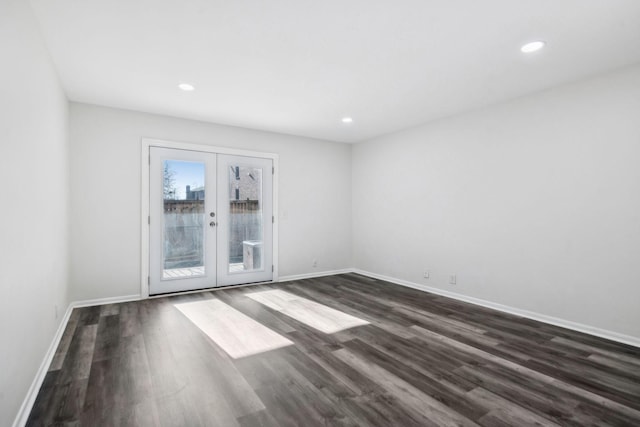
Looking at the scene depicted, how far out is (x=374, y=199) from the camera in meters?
5.98

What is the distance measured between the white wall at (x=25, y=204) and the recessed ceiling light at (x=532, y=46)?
356cm

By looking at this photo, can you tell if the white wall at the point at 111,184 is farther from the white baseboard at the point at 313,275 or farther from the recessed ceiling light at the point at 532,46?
the recessed ceiling light at the point at 532,46

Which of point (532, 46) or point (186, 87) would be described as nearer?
point (532, 46)

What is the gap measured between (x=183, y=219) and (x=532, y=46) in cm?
459

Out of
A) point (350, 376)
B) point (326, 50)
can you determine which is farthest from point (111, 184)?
point (350, 376)

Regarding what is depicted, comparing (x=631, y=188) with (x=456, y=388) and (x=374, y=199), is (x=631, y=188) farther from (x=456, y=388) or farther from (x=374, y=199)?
(x=374, y=199)

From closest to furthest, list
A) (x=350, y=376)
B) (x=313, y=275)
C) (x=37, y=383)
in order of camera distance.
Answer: (x=37, y=383) → (x=350, y=376) → (x=313, y=275)

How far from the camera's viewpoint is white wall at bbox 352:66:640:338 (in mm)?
3107

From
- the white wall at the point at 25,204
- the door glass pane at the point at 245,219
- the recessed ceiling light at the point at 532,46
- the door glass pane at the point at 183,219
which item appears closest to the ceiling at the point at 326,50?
the recessed ceiling light at the point at 532,46

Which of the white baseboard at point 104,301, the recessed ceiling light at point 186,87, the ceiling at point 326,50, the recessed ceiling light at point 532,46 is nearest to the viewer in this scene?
the ceiling at point 326,50

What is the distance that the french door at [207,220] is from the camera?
458 cm

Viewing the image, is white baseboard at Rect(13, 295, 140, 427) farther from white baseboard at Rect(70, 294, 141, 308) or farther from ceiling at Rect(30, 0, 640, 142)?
ceiling at Rect(30, 0, 640, 142)

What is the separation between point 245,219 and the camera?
17.4 ft

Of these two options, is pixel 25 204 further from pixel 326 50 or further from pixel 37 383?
pixel 326 50
